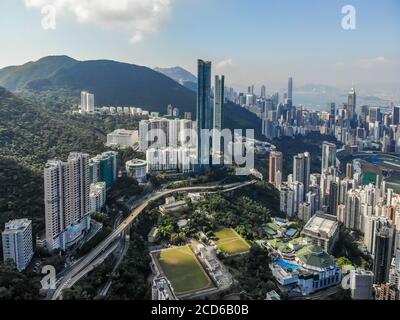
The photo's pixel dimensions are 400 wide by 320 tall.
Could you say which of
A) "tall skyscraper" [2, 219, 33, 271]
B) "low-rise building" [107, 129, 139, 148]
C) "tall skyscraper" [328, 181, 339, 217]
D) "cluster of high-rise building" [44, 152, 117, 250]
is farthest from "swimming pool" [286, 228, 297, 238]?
"low-rise building" [107, 129, 139, 148]

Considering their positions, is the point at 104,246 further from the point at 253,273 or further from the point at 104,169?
the point at 104,169

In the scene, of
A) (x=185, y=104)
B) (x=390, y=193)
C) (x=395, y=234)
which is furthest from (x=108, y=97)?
(x=395, y=234)

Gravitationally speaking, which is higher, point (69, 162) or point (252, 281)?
point (69, 162)

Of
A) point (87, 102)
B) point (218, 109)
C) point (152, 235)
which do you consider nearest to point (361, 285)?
point (152, 235)

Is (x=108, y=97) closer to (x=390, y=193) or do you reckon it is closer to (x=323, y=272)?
(x=390, y=193)

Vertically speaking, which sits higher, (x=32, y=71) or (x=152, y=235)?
(x=32, y=71)

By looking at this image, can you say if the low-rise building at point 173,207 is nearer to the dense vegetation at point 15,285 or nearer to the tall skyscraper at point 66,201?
the tall skyscraper at point 66,201

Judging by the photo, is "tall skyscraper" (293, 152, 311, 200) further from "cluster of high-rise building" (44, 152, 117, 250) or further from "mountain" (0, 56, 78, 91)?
"mountain" (0, 56, 78, 91)
